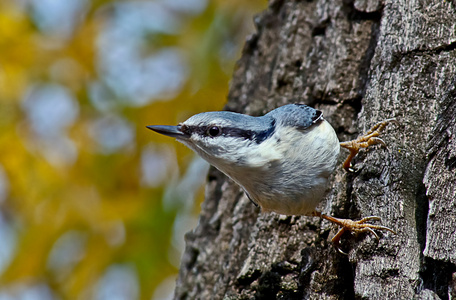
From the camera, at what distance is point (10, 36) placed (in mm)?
2867

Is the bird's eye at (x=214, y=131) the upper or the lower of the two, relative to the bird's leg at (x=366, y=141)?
lower

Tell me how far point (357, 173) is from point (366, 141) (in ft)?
0.50

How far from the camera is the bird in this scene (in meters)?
1.85

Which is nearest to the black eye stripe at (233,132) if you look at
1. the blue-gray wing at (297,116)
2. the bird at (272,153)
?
A: the bird at (272,153)

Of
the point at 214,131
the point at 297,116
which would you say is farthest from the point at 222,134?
the point at 297,116

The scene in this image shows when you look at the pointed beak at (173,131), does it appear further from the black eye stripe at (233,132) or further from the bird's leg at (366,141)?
the bird's leg at (366,141)

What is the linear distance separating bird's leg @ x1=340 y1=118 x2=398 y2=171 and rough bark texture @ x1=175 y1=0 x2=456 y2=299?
0.10 ft

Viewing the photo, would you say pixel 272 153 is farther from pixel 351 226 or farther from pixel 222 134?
pixel 351 226

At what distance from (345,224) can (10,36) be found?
7.52 ft

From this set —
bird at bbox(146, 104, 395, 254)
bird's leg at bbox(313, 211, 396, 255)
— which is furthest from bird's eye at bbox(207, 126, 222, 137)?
bird's leg at bbox(313, 211, 396, 255)

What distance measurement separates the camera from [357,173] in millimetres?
1906

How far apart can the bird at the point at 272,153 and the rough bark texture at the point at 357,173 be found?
120 millimetres

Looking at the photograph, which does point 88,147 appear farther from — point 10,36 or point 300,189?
point 300,189

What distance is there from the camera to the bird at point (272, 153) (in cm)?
185
